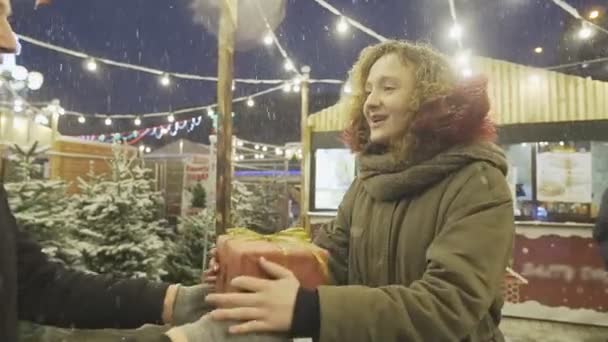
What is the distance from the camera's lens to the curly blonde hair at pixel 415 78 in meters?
1.55

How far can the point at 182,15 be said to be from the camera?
1712 centimetres

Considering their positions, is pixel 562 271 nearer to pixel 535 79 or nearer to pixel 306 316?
pixel 535 79

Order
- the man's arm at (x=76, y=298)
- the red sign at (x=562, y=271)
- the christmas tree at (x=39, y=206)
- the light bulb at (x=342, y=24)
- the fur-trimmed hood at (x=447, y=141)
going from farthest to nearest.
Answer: the light bulb at (x=342, y=24)
the red sign at (x=562, y=271)
the christmas tree at (x=39, y=206)
the man's arm at (x=76, y=298)
the fur-trimmed hood at (x=447, y=141)

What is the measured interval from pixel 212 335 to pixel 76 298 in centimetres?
98

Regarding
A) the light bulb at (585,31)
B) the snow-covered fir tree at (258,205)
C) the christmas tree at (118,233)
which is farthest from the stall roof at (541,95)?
the snow-covered fir tree at (258,205)

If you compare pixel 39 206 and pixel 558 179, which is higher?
pixel 558 179

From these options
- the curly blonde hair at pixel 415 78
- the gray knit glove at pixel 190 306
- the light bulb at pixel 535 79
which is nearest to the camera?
the curly blonde hair at pixel 415 78

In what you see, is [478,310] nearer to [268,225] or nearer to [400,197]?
[400,197]

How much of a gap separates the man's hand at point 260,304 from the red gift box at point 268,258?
0.03m

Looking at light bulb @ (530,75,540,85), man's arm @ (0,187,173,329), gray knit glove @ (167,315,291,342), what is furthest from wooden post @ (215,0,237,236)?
light bulb @ (530,75,540,85)

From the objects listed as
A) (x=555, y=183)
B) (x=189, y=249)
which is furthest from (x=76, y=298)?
(x=555, y=183)

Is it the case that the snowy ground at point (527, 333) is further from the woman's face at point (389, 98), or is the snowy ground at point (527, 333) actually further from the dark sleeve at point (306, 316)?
the dark sleeve at point (306, 316)

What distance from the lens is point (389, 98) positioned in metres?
1.62

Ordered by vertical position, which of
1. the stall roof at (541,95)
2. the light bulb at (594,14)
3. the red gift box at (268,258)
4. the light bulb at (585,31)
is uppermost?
the light bulb at (594,14)
